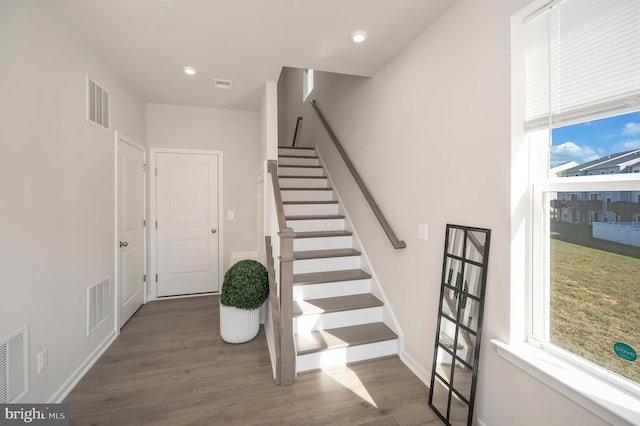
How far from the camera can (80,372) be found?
87.6 inches

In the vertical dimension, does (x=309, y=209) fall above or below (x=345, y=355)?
above

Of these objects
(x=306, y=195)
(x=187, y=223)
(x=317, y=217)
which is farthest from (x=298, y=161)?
(x=187, y=223)

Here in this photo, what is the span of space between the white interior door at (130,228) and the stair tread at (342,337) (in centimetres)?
212

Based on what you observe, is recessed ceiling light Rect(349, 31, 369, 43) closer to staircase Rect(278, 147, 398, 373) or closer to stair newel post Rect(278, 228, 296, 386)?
stair newel post Rect(278, 228, 296, 386)

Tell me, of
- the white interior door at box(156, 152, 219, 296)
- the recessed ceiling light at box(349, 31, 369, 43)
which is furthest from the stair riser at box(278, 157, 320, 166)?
the recessed ceiling light at box(349, 31, 369, 43)

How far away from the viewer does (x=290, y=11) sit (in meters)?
1.93

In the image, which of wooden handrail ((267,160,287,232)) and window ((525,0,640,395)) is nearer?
window ((525,0,640,395))

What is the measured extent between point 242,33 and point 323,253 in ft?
7.14

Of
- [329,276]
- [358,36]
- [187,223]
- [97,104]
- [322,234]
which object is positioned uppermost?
[358,36]

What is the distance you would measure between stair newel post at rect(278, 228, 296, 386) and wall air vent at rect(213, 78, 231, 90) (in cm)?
204

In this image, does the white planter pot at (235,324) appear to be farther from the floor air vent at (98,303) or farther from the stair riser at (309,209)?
the stair riser at (309,209)

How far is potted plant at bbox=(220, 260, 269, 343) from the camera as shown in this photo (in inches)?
107

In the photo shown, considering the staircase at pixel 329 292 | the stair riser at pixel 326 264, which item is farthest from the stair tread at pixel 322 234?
the stair riser at pixel 326 264

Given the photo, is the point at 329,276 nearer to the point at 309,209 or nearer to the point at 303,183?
the point at 309,209
